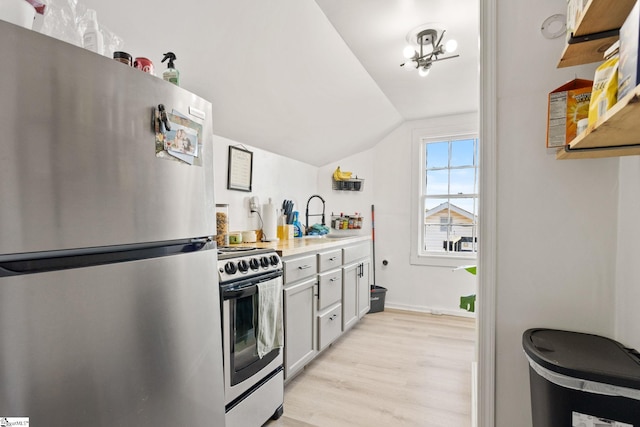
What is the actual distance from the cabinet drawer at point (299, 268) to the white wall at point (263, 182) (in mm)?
762

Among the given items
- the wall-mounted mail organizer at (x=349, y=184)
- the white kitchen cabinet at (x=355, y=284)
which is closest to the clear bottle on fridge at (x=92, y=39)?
the white kitchen cabinet at (x=355, y=284)

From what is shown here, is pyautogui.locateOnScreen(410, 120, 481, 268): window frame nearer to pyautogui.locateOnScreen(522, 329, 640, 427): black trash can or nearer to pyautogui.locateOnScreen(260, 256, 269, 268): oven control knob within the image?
pyautogui.locateOnScreen(260, 256, 269, 268): oven control knob

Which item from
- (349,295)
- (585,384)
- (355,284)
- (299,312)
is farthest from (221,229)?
(585,384)

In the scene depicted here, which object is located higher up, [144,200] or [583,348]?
[144,200]

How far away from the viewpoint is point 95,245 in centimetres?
84

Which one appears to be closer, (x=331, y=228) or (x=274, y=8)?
(x=274, y=8)

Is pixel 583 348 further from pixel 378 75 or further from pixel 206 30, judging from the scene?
pixel 378 75

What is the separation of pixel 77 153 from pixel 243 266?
3.15ft

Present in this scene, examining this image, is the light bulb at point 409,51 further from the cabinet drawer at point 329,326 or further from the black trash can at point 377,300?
the black trash can at point 377,300

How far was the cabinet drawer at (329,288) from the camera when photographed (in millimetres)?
2553

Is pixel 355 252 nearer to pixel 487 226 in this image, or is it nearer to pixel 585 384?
pixel 487 226

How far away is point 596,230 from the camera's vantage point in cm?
111

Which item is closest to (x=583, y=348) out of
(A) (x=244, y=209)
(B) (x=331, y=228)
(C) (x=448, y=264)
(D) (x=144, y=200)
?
(D) (x=144, y=200)

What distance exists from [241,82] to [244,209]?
1150 millimetres
